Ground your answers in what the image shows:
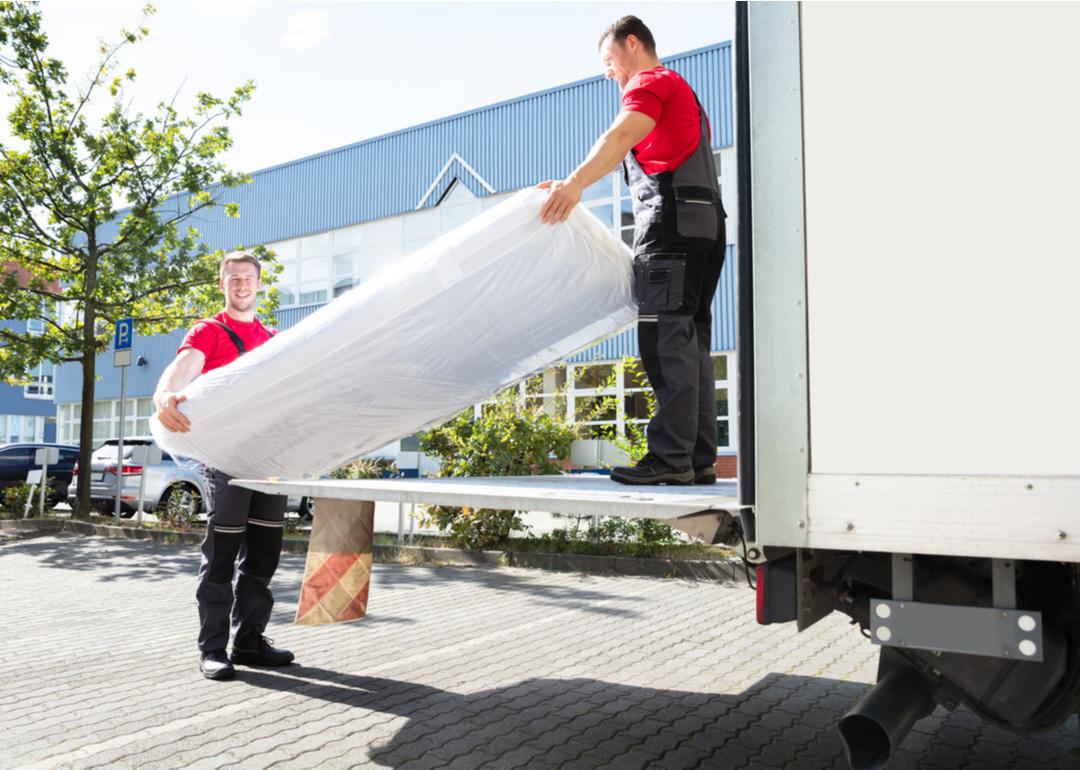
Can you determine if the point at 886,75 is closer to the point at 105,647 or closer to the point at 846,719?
the point at 846,719

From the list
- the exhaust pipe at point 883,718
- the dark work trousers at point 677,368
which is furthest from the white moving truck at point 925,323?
the dark work trousers at point 677,368

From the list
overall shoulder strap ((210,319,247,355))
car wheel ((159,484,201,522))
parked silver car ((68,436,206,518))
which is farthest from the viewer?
parked silver car ((68,436,206,518))

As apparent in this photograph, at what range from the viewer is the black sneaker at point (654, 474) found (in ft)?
10.8

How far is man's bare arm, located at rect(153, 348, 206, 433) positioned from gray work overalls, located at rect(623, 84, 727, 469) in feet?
6.07

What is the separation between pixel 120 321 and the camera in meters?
12.4

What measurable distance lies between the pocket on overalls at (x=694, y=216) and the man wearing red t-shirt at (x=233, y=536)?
2.27 meters

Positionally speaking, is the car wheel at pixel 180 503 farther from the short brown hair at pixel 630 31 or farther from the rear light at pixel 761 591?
the rear light at pixel 761 591

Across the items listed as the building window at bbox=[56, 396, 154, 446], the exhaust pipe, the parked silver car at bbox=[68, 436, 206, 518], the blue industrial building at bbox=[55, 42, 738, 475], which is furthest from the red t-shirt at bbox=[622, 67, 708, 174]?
the building window at bbox=[56, 396, 154, 446]

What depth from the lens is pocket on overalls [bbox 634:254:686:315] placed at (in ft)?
10.8

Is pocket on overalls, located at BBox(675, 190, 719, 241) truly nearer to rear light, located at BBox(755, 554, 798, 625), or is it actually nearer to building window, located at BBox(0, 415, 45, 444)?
rear light, located at BBox(755, 554, 798, 625)

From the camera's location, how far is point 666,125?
134 inches

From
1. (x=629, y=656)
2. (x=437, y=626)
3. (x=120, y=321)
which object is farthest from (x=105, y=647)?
(x=120, y=321)

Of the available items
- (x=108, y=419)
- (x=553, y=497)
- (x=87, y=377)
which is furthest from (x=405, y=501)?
(x=108, y=419)

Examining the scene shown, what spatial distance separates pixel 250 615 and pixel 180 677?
1.45 feet
